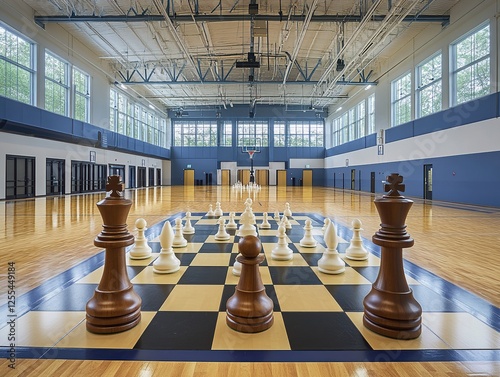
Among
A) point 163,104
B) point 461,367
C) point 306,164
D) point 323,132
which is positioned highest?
point 163,104

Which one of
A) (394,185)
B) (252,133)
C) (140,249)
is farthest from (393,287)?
(252,133)

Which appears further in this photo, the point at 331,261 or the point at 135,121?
the point at 135,121

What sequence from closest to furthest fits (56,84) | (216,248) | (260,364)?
(260,364) < (216,248) < (56,84)

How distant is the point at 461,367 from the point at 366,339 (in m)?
0.39

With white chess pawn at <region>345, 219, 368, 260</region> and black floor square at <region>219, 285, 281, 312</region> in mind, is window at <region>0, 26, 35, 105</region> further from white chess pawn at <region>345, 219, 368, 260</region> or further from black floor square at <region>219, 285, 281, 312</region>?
white chess pawn at <region>345, 219, 368, 260</region>

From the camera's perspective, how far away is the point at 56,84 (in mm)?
14250

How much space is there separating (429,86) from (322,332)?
15363mm

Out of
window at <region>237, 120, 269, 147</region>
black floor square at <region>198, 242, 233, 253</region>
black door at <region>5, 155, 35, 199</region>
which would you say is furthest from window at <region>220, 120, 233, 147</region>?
black floor square at <region>198, 242, 233, 253</region>

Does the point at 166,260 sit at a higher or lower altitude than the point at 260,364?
higher

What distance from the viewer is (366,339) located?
1.52 meters

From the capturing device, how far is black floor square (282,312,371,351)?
1.47m

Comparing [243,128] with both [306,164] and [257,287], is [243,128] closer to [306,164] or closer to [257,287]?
[306,164]

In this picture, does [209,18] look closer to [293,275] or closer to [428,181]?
[293,275]

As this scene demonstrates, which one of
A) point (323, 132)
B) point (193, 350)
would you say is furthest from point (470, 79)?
point (323, 132)
